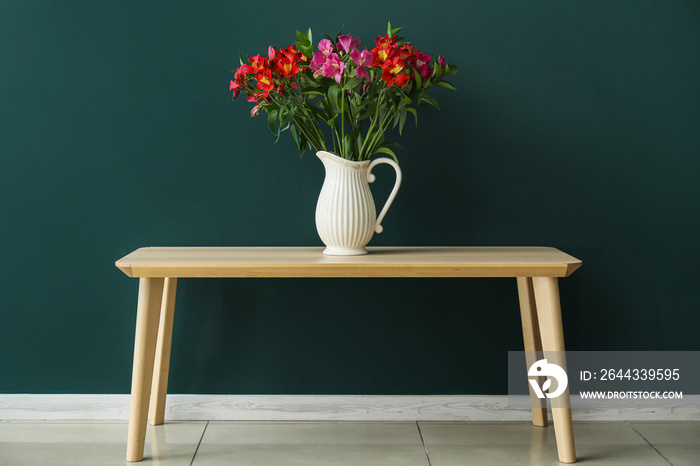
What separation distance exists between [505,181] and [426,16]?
52 cm

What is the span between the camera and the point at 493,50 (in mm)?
1886

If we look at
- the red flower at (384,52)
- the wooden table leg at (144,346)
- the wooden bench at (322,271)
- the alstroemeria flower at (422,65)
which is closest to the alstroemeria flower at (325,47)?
the red flower at (384,52)

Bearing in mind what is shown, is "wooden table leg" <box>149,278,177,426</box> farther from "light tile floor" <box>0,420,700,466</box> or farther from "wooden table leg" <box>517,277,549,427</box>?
"wooden table leg" <box>517,277,549,427</box>

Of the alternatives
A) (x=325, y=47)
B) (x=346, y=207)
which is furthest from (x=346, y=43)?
(x=346, y=207)

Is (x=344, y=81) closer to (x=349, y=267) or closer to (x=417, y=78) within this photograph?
(x=417, y=78)

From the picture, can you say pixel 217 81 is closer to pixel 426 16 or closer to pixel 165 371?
Answer: pixel 426 16

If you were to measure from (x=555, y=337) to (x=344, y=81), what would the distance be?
78 centimetres

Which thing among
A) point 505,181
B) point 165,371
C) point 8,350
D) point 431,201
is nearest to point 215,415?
point 165,371

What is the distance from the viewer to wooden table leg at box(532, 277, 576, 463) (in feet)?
5.07

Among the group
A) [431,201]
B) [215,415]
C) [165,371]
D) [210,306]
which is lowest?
[215,415]

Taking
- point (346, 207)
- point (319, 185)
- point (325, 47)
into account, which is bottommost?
point (346, 207)

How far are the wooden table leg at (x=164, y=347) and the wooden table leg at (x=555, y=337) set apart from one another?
0.96m

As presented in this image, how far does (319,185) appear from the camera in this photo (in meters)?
1.90

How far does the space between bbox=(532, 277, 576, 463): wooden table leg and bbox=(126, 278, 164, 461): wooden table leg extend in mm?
909
